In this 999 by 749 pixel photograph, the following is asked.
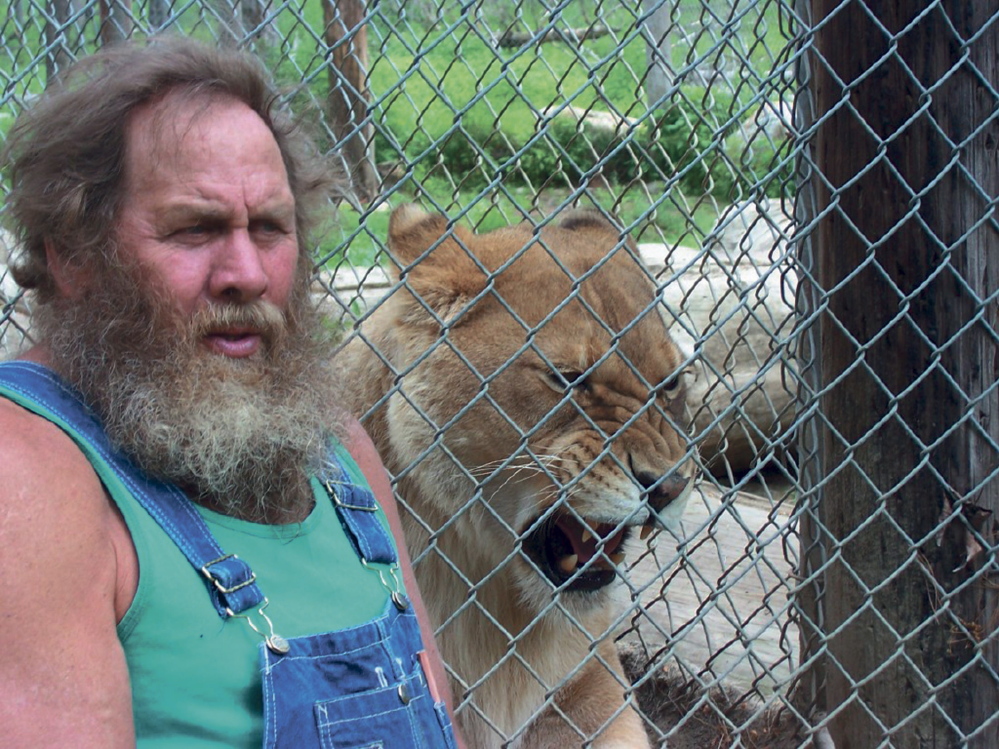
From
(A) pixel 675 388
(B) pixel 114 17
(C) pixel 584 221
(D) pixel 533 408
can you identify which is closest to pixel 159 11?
(B) pixel 114 17

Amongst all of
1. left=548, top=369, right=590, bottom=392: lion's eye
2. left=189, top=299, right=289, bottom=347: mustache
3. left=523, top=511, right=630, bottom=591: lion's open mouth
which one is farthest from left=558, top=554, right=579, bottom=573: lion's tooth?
left=189, top=299, right=289, bottom=347: mustache

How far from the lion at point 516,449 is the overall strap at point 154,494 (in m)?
1.12

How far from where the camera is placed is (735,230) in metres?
10.2

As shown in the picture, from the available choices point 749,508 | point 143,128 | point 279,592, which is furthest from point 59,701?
point 749,508

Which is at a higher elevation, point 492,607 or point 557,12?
point 557,12

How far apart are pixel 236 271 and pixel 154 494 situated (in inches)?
17.3

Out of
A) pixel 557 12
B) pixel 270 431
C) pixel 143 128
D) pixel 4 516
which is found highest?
pixel 143 128

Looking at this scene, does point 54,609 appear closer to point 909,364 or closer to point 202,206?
point 202,206

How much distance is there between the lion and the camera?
9.91ft

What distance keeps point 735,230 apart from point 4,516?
936cm

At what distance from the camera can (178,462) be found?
1.85 meters

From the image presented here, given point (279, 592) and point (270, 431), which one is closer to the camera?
point (279, 592)

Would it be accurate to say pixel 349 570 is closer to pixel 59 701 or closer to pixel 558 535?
pixel 59 701

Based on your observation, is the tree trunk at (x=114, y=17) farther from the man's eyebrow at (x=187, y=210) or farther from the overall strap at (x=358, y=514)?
the overall strap at (x=358, y=514)
